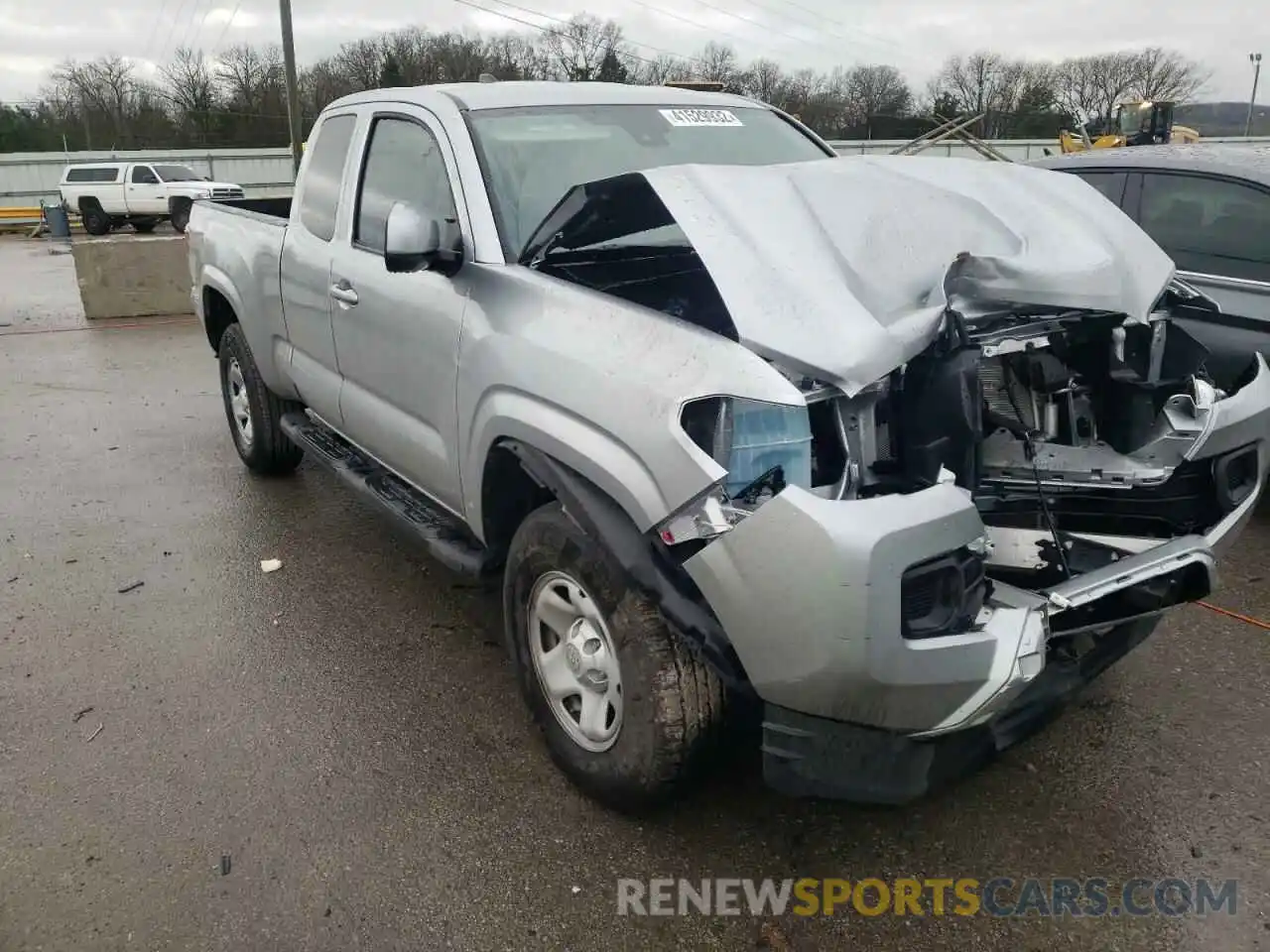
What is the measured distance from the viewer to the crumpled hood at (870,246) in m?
2.35

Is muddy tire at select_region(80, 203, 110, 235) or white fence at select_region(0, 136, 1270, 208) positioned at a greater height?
white fence at select_region(0, 136, 1270, 208)

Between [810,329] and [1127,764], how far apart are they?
5.90ft

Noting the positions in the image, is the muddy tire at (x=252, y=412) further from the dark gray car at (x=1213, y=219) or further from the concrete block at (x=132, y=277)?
the concrete block at (x=132, y=277)

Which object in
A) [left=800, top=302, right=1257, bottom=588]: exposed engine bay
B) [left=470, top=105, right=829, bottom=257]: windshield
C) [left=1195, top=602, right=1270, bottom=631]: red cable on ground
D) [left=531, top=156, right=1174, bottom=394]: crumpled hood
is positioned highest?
[left=470, top=105, right=829, bottom=257]: windshield

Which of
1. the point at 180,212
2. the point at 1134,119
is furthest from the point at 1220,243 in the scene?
the point at 180,212

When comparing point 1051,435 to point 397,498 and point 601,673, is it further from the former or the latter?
point 397,498

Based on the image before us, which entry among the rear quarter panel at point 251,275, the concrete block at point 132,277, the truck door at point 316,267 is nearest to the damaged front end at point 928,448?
the truck door at point 316,267

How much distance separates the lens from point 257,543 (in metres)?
4.98

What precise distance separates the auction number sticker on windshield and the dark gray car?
237 cm

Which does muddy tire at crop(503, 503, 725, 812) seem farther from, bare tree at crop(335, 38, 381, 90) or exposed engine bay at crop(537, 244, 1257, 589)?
bare tree at crop(335, 38, 381, 90)

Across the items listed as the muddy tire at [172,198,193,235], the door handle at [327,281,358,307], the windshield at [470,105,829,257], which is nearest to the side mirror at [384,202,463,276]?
the windshield at [470,105,829,257]

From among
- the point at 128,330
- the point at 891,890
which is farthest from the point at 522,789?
the point at 128,330

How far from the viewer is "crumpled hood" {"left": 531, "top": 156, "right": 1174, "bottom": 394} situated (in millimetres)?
2348

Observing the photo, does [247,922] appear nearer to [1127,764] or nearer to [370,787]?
[370,787]
